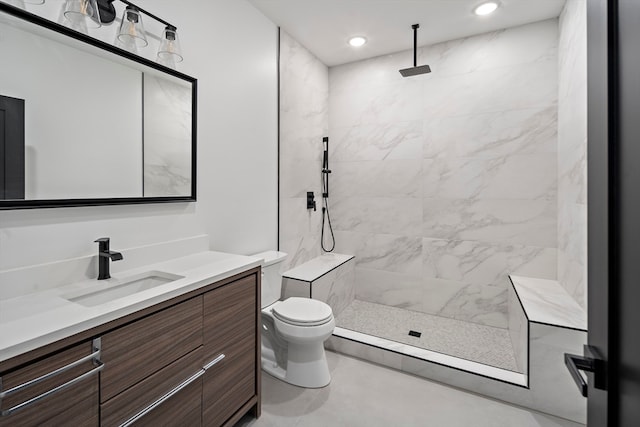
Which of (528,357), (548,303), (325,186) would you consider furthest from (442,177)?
(528,357)

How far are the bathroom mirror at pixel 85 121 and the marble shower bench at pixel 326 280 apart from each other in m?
1.18

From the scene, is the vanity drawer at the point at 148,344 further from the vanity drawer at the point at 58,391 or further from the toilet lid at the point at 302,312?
the toilet lid at the point at 302,312

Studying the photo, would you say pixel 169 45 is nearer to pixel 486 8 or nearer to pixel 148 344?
pixel 148 344

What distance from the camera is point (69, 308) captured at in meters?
1.05

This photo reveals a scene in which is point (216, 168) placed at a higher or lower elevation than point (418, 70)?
lower

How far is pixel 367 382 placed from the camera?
2133 millimetres

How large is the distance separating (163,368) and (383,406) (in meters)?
1.33

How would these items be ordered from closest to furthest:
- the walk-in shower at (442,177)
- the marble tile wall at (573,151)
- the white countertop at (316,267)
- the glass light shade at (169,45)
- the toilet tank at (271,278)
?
the glass light shade at (169,45) < the marble tile wall at (573,151) < the toilet tank at (271,278) < the walk-in shower at (442,177) < the white countertop at (316,267)

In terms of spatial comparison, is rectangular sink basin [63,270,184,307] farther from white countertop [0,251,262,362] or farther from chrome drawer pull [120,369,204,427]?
chrome drawer pull [120,369,204,427]

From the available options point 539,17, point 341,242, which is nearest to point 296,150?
point 341,242

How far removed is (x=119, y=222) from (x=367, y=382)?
1.82 m

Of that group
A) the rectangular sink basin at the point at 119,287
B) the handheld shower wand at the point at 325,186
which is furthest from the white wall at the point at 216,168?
the handheld shower wand at the point at 325,186

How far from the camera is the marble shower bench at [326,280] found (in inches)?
102

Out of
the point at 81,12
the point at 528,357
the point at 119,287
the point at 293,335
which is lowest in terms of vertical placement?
the point at 528,357
